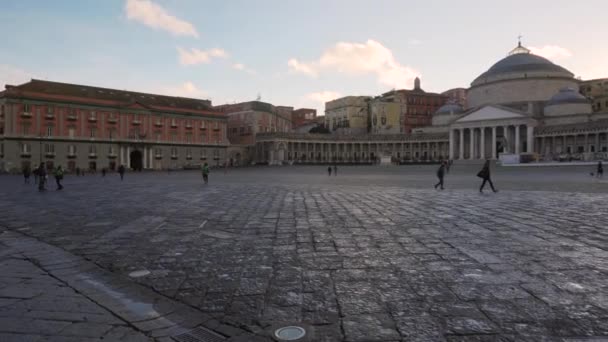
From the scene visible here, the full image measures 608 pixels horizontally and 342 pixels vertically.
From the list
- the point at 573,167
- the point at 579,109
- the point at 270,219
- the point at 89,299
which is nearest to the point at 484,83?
the point at 579,109

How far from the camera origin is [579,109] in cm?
7369

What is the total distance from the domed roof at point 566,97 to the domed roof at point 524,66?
21.7 feet

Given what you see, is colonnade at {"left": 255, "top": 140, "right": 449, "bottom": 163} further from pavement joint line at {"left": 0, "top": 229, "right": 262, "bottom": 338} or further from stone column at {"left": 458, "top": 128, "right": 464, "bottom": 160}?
pavement joint line at {"left": 0, "top": 229, "right": 262, "bottom": 338}

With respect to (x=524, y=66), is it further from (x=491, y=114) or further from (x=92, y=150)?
(x=92, y=150)

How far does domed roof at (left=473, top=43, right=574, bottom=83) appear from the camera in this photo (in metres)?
81.9

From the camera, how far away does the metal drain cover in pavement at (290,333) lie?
3238 millimetres

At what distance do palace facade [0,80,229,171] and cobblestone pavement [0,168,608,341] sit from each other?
175ft

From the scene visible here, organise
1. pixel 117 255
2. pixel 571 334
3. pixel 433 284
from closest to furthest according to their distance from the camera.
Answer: pixel 571 334
pixel 433 284
pixel 117 255

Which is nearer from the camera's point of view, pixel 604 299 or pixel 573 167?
pixel 604 299

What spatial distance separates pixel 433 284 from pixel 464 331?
119cm

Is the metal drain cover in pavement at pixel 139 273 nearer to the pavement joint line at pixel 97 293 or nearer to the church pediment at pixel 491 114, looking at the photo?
the pavement joint line at pixel 97 293

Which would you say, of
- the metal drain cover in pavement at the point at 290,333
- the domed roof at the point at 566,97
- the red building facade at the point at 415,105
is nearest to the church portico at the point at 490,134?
the domed roof at the point at 566,97

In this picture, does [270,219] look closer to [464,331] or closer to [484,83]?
[464,331]

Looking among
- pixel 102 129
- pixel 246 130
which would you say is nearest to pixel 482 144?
pixel 246 130
